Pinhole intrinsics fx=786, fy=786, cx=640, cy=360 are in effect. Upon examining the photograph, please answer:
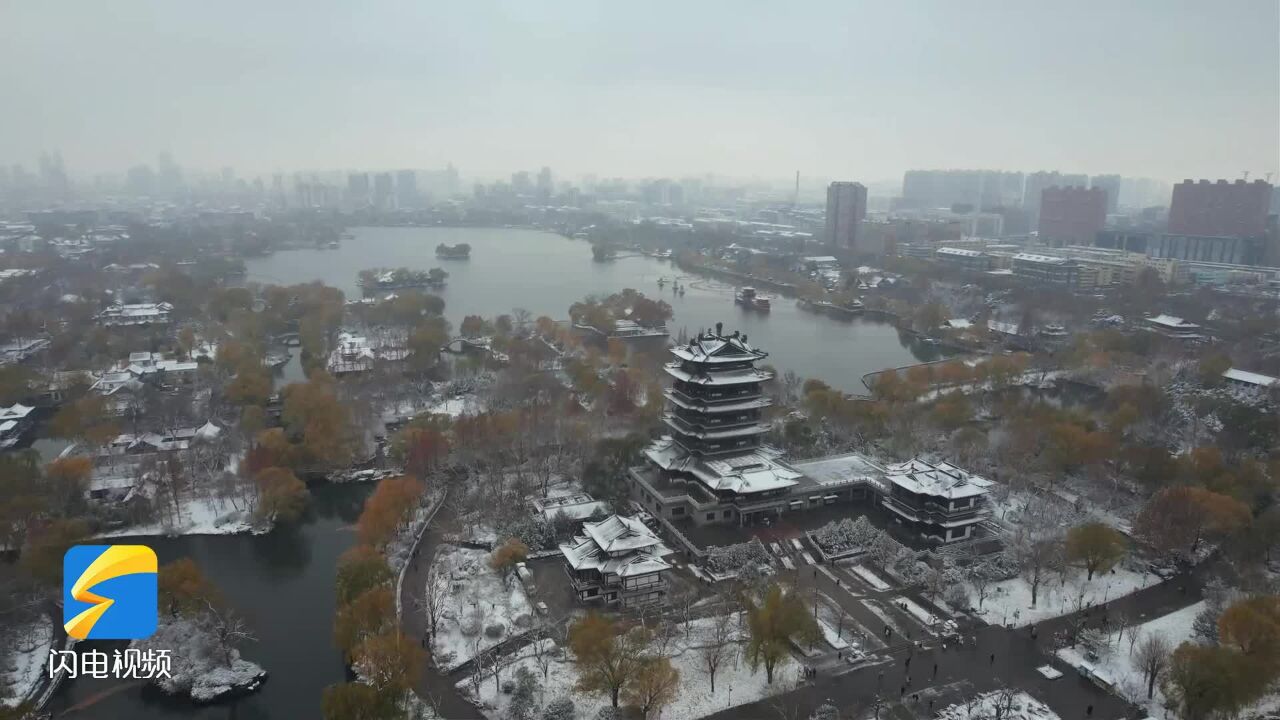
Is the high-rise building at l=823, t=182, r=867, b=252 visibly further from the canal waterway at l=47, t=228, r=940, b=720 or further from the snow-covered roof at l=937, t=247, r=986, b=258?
the canal waterway at l=47, t=228, r=940, b=720

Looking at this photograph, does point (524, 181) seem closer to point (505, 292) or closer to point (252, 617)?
point (505, 292)

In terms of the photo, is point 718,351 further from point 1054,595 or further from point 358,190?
point 358,190

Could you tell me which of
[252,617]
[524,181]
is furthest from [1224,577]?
[524,181]

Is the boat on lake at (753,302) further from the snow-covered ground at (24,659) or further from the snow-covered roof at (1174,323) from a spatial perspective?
the snow-covered ground at (24,659)

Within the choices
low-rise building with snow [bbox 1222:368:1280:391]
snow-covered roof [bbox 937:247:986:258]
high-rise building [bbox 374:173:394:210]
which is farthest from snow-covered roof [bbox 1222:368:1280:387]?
high-rise building [bbox 374:173:394:210]

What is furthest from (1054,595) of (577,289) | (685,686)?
(577,289)

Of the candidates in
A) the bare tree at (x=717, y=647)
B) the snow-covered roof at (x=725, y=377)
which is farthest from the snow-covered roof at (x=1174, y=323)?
the bare tree at (x=717, y=647)

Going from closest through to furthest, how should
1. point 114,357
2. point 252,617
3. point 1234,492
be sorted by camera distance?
point 252,617
point 1234,492
point 114,357
